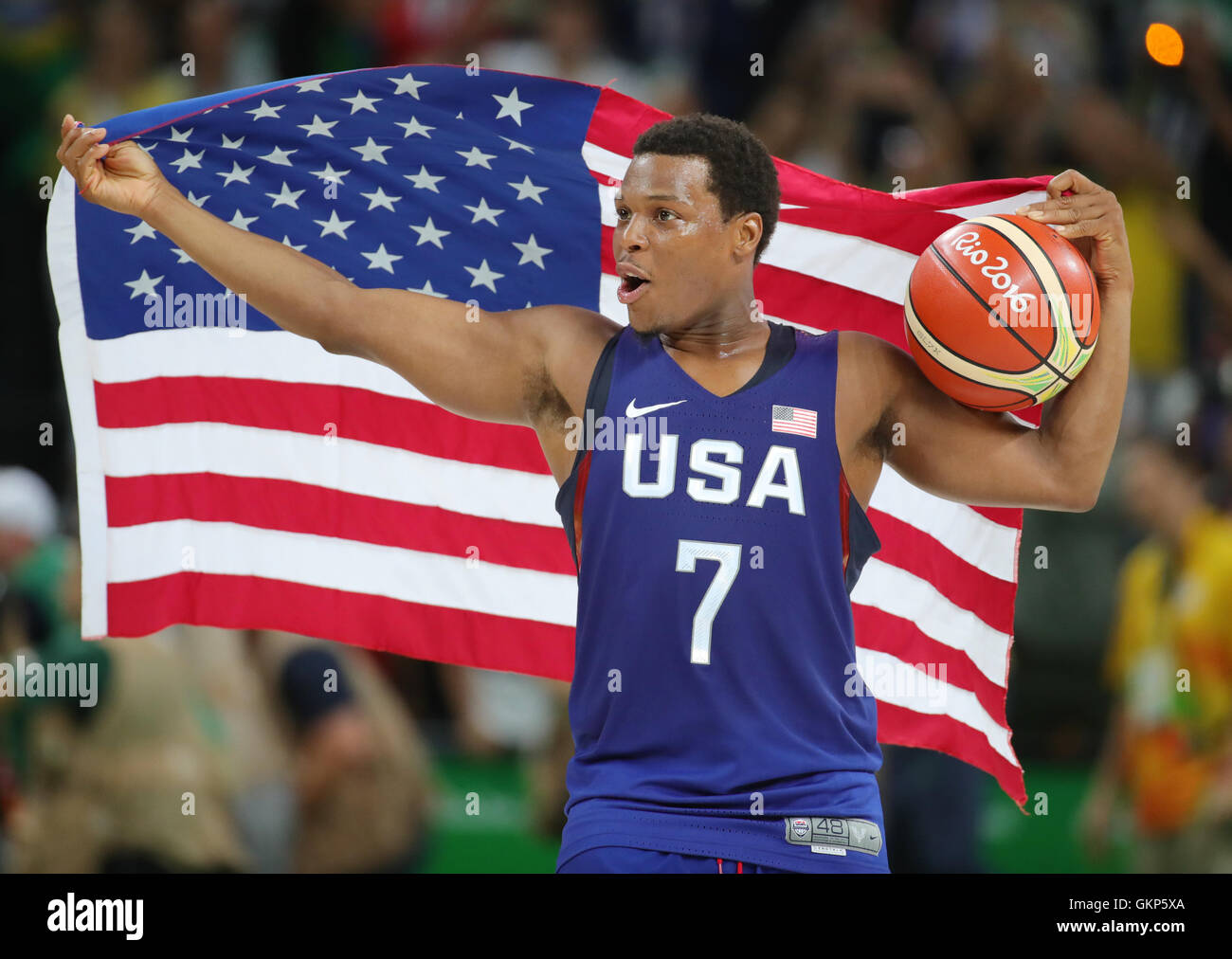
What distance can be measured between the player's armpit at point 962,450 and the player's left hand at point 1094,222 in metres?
0.49

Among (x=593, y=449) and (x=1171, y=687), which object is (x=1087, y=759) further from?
(x=593, y=449)

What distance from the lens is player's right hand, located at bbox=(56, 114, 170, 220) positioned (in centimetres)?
421

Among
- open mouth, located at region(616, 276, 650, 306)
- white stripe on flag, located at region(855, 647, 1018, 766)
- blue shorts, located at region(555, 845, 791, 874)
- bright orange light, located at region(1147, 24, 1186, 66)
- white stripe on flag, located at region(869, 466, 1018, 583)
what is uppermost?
bright orange light, located at region(1147, 24, 1186, 66)

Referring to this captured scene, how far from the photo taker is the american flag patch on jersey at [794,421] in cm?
388

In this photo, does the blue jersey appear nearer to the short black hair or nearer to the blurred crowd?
the short black hair

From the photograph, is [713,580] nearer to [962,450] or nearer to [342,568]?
[962,450]

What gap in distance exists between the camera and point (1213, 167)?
1021 centimetres

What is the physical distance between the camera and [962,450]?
4156mm

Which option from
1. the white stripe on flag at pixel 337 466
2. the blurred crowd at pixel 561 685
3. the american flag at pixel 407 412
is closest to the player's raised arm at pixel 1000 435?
the american flag at pixel 407 412

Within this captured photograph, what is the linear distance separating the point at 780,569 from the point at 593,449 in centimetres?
55

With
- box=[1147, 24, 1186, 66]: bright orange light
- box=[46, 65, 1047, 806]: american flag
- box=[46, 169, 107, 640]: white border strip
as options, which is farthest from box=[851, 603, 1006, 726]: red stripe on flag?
Result: box=[1147, 24, 1186, 66]: bright orange light

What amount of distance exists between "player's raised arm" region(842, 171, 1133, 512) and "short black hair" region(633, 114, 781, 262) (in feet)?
1.45

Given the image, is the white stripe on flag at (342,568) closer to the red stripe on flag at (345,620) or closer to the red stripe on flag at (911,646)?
the red stripe on flag at (345,620)
